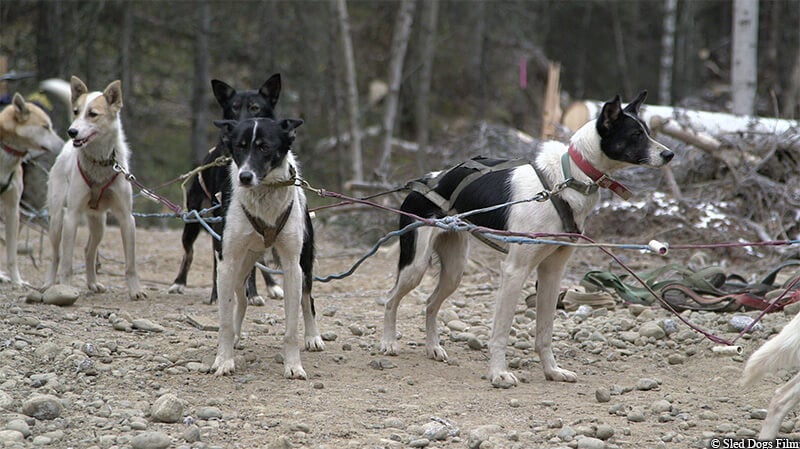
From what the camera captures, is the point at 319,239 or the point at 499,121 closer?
the point at 319,239

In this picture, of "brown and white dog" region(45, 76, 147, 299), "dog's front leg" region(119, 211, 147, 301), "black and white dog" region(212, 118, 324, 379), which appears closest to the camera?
"black and white dog" region(212, 118, 324, 379)

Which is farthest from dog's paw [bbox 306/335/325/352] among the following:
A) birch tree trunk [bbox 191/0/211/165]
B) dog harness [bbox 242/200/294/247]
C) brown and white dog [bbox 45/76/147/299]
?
birch tree trunk [bbox 191/0/211/165]

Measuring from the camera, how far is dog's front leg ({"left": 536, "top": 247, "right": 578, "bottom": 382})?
520cm

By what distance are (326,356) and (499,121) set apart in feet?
58.7

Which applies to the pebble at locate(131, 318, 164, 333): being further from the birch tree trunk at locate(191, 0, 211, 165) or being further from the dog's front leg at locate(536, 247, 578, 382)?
the birch tree trunk at locate(191, 0, 211, 165)

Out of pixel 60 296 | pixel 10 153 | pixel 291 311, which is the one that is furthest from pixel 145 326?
pixel 10 153

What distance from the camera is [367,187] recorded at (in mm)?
9711

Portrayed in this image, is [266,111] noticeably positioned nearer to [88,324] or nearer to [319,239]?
[88,324]

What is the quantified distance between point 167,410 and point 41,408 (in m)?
0.58

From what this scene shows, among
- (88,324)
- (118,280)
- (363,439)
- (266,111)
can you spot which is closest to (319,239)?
(118,280)

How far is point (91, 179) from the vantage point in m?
6.70

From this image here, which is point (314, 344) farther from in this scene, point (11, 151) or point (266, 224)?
point (11, 151)

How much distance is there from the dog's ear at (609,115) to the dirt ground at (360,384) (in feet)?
4.81

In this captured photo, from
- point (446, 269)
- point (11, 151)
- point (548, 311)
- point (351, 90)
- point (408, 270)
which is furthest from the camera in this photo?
point (351, 90)
